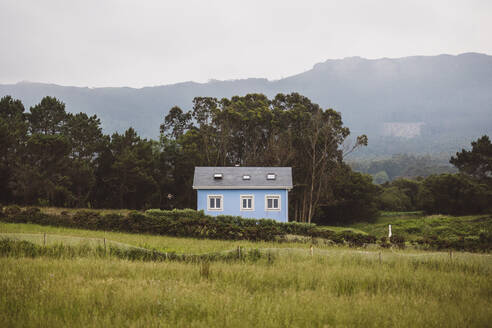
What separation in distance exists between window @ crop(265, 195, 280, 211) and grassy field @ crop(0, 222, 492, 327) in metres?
19.6

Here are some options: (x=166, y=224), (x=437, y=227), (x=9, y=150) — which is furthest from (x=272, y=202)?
→ (x=9, y=150)

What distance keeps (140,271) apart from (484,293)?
7451 mm

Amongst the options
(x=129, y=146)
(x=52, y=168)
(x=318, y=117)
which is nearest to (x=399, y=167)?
(x=318, y=117)

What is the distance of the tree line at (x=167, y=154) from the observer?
34500mm

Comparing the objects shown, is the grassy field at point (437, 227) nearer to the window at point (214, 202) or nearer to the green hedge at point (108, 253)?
the window at point (214, 202)

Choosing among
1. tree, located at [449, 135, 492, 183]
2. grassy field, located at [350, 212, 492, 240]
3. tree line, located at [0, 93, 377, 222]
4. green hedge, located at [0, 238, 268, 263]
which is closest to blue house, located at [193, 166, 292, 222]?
tree line, located at [0, 93, 377, 222]

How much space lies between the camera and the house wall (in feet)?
97.5

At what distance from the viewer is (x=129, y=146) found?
42.0 m

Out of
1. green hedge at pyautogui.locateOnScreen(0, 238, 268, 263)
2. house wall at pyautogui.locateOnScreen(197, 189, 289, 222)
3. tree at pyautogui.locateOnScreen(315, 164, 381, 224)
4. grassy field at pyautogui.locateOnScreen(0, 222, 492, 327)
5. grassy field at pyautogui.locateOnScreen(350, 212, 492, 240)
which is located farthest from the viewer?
tree at pyautogui.locateOnScreen(315, 164, 381, 224)

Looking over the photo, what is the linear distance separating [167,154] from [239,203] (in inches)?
708

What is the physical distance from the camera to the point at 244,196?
30000 mm

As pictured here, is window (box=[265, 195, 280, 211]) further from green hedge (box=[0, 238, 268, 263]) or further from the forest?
green hedge (box=[0, 238, 268, 263])

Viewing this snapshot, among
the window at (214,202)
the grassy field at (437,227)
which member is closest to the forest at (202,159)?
the grassy field at (437,227)

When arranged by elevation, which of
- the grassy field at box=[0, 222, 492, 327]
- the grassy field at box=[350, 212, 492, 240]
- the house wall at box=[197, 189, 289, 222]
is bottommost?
the grassy field at box=[350, 212, 492, 240]
